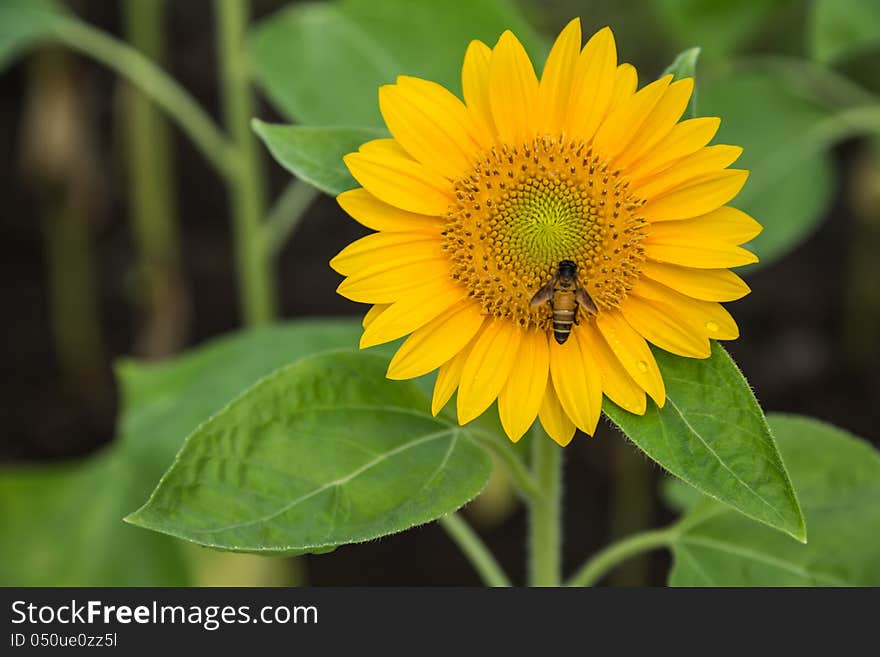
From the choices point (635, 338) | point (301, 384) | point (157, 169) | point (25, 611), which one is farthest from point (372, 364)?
point (157, 169)

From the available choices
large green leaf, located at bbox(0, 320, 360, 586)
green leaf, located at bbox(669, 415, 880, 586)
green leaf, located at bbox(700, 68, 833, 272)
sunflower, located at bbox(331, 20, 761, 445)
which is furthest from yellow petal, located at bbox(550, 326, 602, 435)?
green leaf, located at bbox(700, 68, 833, 272)

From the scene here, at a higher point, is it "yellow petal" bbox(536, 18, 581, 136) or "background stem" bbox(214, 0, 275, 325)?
"background stem" bbox(214, 0, 275, 325)

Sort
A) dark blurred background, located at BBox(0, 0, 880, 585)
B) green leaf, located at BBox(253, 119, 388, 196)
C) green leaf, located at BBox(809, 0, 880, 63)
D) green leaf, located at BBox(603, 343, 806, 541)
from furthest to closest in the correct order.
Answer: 1. dark blurred background, located at BBox(0, 0, 880, 585)
2. green leaf, located at BBox(809, 0, 880, 63)
3. green leaf, located at BBox(253, 119, 388, 196)
4. green leaf, located at BBox(603, 343, 806, 541)

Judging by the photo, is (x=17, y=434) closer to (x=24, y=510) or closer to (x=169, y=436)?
(x=24, y=510)

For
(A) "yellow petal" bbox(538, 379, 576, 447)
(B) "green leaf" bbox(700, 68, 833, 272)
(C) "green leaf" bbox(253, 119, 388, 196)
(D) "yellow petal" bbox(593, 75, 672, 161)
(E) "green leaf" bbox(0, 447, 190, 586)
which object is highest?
(B) "green leaf" bbox(700, 68, 833, 272)

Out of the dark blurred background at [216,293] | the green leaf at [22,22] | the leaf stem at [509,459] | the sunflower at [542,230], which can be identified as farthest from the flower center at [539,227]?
the dark blurred background at [216,293]

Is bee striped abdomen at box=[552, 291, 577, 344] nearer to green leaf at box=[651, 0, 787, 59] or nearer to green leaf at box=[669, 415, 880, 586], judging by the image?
green leaf at box=[669, 415, 880, 586]

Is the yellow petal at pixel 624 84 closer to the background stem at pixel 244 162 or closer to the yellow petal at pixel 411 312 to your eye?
the yellow petal at pixel 411 312
